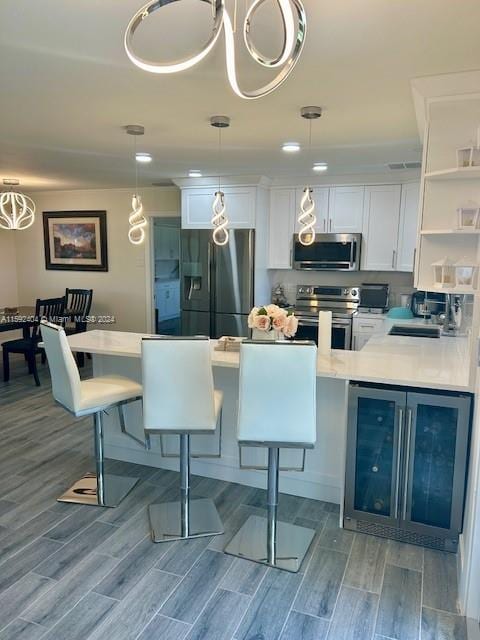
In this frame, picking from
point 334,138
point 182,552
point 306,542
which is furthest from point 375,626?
point 334,138

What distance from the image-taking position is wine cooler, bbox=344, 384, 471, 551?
2.38 meters

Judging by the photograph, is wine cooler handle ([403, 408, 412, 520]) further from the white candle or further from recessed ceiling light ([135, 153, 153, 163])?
recessed ceiling light ([135, 153, 153, 163])

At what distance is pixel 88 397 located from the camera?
2.68 m

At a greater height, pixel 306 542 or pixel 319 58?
pixel 319 58

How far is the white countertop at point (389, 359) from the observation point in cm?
246

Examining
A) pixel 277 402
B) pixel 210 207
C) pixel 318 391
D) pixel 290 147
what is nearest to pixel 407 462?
pixel 318 391

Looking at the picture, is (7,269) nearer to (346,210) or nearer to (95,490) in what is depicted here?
(346,210)

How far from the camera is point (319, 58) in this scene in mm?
2057

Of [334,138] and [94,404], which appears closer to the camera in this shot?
[94,404]

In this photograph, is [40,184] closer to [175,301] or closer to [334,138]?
[175,301]

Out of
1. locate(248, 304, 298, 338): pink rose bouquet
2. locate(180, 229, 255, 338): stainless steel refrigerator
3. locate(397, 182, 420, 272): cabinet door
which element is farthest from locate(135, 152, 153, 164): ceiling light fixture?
locate(397, 182, 420, 272): cabinet door

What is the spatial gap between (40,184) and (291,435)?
5.56m

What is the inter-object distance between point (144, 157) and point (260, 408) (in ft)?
9.81

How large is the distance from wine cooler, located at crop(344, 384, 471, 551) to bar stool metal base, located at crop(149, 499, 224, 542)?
781mm
